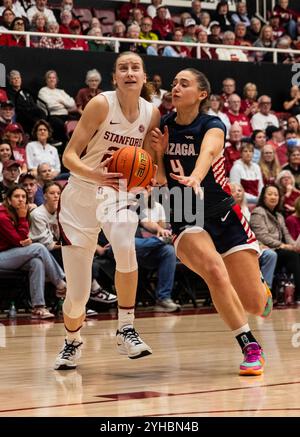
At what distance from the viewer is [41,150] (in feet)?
39.5

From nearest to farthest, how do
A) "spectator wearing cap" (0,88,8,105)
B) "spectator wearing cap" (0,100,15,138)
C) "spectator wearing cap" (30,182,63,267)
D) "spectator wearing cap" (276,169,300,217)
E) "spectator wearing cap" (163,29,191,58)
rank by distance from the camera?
"spectator wearing cap" (30,182,63,267) → "spectator wearing cap" (0,100,15,138) → "spectator wearing cap" (276,169,300,217) → "spectator wearing cap" (0,88,8,105) → "spectator wearing cap" (163,29,191,58)

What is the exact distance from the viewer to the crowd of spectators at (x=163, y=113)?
10.6m

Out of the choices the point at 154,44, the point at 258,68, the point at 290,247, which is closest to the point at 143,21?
the point at 154,44

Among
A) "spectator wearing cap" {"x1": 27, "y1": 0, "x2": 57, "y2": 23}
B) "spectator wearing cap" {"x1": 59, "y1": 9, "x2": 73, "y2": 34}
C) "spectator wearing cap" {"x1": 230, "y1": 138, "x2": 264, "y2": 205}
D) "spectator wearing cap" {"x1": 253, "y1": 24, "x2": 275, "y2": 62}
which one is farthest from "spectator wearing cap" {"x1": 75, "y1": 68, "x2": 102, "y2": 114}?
"spectator wearing cap" {"x1": 253, "y1": 24, "x2": 275, "y2": 62}

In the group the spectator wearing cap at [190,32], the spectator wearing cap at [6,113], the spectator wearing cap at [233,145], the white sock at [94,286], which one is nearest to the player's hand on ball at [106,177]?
the white sock at [94,286]

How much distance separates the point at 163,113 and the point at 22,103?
2.15 metres

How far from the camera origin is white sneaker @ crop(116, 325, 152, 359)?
577 centimetres

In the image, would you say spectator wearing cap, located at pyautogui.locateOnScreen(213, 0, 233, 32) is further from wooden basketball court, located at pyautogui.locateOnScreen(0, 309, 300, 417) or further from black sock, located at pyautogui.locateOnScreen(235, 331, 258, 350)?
black sock, located at pyautogui.locateOnScreen(235, 331, 258, 350)

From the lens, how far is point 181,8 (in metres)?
18.8

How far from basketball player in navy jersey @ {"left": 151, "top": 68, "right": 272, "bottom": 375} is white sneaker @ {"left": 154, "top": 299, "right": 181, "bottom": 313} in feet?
15.2

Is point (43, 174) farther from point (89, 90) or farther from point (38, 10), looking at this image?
point (38, 10)

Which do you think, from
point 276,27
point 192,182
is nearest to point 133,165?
point 192,182

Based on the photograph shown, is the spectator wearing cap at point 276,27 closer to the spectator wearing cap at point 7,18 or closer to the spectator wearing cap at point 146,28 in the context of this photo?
the spectator wearing cap at point 146,28

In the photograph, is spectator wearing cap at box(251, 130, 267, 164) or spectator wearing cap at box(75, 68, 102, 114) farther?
spectator wearing cap at box(251, 130, 267, 164)
